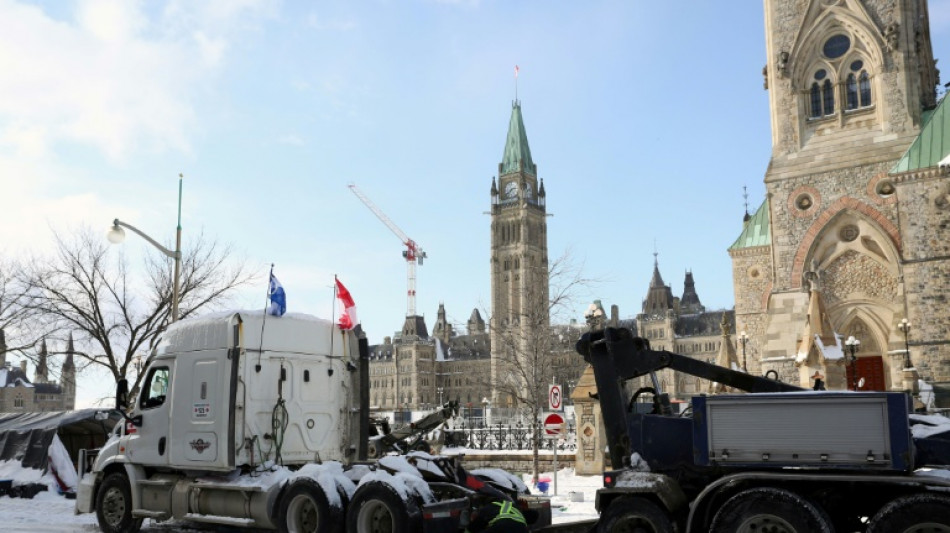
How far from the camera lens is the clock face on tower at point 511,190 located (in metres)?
176

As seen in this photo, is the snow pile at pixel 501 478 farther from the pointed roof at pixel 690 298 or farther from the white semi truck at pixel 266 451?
the pointed roof at pixel 690 298

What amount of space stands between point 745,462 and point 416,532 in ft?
12.6

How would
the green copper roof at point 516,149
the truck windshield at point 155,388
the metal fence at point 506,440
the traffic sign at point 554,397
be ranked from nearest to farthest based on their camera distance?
the truck windshield at point 155,388 → the traffic sign at point 554,397 → the metal fence at point 506,440 → the green copper roof at point 516,149

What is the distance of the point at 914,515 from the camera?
7.07 m

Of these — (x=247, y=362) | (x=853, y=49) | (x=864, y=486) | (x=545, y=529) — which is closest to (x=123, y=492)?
(x=247, y=362)

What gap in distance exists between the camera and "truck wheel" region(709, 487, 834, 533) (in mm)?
7391

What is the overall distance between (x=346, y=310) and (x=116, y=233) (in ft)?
30.3

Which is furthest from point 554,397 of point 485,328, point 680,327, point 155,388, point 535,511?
point 485,328

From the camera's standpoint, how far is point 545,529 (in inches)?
444

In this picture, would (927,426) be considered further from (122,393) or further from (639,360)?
(122,393)

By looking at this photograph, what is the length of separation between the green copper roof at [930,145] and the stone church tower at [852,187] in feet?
0.16

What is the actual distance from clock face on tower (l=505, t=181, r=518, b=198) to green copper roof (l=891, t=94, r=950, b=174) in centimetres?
14584

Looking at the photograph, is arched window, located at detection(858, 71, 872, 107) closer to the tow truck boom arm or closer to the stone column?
the stone column

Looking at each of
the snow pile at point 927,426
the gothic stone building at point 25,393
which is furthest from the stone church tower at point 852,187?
the gothic stone building at point 25,393
